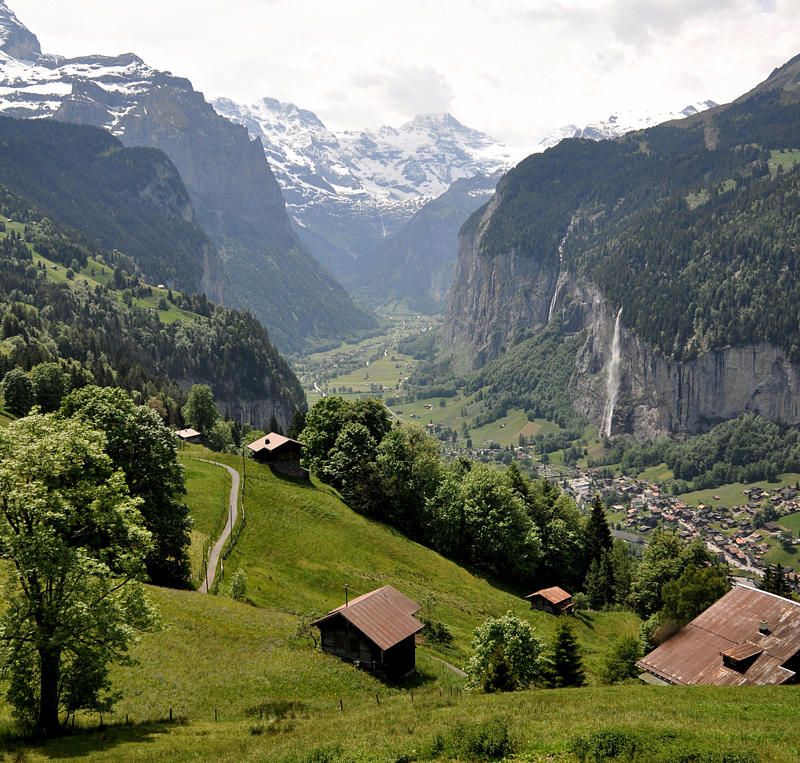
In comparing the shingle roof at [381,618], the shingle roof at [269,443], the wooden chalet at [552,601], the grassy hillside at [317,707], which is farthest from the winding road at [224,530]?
the wooden chalet at [552,601]

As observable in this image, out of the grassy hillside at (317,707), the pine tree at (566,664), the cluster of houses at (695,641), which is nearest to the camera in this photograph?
the grassy hillside at (317,707)

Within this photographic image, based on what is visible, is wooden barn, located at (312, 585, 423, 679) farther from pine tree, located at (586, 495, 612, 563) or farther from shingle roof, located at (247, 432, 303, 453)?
pine tree, located at (586, 495, 612, 563)

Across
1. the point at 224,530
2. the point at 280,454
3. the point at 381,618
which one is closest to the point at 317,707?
the point at 381,618

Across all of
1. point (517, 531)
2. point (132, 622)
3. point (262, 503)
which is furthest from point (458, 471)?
point (132, 622)

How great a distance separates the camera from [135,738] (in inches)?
1028

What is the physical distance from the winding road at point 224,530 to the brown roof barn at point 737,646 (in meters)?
38.1

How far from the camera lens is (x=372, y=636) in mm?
40969

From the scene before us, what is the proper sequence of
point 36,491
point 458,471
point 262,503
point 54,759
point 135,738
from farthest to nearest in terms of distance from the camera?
1. point 458,471
2. point 262,503
3. point 135,738
4. point 36,491
5. point 54,759

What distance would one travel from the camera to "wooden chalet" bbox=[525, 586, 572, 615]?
77062 millimetres

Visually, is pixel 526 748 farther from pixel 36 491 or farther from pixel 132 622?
pixel 36 491

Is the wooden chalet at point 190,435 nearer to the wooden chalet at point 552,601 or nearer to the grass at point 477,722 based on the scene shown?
the wooden chalet at point 552,601

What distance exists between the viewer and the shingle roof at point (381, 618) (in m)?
41.4

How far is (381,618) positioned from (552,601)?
41.0 meters

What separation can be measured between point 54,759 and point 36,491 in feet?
32.5
